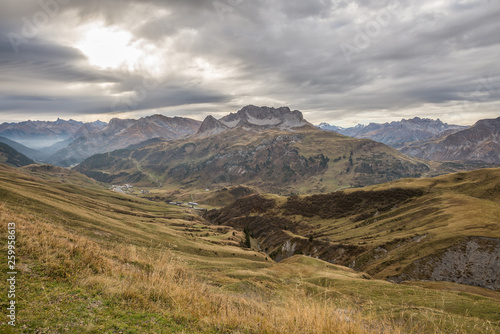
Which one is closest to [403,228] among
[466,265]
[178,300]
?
[466,265]

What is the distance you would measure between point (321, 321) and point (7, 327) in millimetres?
9239

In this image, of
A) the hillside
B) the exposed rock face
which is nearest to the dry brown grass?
the exposed rock face

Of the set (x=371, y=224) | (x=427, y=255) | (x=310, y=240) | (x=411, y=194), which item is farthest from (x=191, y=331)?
(x=411, y=194)

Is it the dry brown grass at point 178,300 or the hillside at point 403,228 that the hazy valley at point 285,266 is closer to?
the dry brown grass at point 178,300

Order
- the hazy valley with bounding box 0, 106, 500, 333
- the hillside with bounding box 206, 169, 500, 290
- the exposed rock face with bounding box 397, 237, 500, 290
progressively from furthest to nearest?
the hillside with bounding box 206, 169, 500, 290
the exposed rock face with bounding box 397, 237, 500, 290
the hazy valley with bounding box 0, 106, 500, 333

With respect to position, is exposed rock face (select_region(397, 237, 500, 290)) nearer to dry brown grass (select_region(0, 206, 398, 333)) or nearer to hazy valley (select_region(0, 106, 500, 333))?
hazy valley (select_region(0, 106, 500, 333))

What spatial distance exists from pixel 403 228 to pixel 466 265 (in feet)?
117

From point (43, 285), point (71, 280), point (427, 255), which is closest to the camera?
point (43, 285)

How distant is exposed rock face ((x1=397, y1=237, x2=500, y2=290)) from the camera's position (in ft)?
180

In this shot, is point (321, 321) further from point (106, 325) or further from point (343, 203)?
point (343, 203)

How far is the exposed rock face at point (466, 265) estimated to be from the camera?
180 feet

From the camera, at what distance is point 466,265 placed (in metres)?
58.1

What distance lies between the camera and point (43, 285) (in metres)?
9.70

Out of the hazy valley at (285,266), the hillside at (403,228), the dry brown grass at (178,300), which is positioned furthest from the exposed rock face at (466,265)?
the dry brown grass at (178,300)
